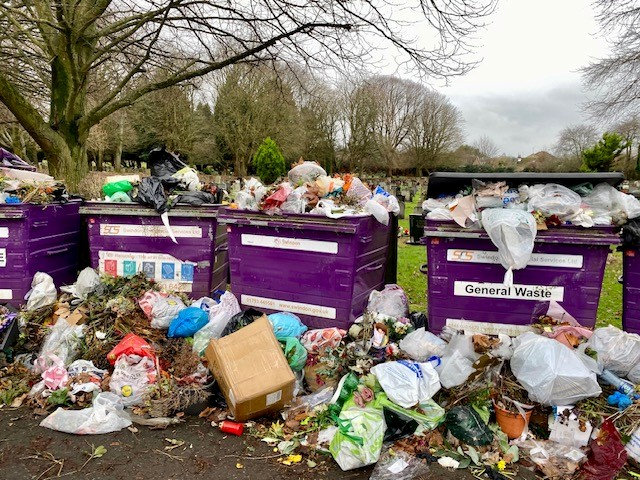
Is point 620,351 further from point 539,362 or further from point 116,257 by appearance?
point 116,257

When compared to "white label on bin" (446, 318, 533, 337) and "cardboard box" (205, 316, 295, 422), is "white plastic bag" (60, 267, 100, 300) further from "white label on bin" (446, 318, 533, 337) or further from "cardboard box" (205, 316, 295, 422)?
"white label on bin" (446, 318, 533, 337)

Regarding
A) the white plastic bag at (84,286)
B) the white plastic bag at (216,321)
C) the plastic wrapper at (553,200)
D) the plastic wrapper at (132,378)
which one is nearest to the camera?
the plastic wrapper at (132,378)

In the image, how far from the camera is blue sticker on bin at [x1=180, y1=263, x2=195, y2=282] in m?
4.52

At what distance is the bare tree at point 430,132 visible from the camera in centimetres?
4156

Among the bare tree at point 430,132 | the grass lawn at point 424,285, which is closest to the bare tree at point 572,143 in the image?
the bare tree at point 430,132

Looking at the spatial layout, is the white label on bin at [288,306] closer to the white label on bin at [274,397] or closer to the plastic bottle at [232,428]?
the white label on bin at [274,397]

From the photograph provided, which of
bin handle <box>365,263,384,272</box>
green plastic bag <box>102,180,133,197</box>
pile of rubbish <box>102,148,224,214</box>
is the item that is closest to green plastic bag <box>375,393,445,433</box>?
bin handle <box>365,263,384,272</box>

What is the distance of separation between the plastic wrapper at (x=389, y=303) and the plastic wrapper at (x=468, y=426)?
122 cm

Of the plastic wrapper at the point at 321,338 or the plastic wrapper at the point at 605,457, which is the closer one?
the plastic wrapper at the point at 605,457

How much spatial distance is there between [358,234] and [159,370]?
1.88 m

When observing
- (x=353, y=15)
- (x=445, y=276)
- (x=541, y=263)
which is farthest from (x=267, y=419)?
(x=353, y=15)

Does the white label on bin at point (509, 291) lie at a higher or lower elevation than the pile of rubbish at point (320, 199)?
lower

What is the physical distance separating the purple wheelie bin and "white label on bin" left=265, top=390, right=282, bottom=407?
1.41m

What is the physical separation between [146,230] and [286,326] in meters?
1.86
